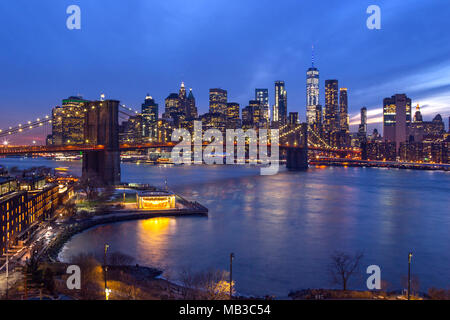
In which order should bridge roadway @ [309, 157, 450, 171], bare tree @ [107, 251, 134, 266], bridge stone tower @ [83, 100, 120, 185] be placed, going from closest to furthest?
bare tree @ [107, 251, 134, 266] → bridge stone tower @ [83, 100, 120, 185] → bridge roadway @ [309, 157, 450, 171]

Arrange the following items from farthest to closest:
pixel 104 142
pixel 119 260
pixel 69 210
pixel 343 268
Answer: pixel 104 142
pixel 69 210
pixel 343 268
pixel 119 260

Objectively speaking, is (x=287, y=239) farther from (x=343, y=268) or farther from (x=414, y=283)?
(x=414, y=283)

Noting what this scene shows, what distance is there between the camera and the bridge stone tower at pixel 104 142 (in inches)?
1305

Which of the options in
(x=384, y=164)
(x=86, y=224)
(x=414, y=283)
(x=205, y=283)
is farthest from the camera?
(x=384, y=164)

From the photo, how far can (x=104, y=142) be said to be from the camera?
33531mm

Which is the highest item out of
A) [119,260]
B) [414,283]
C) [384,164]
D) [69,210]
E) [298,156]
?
[298,156]

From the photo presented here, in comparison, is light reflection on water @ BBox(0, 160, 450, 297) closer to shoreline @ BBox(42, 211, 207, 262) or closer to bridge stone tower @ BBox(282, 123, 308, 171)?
shoreline @ BBox(42, 211, 207, 262)

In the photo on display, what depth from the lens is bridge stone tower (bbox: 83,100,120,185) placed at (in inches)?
1305

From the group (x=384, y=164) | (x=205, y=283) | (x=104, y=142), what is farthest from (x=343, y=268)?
(x=384, y=164)

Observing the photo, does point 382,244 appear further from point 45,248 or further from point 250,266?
point 45,248

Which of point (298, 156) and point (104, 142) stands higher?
point (104, 142)

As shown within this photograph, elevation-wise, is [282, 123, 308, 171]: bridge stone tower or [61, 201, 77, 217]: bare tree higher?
[282, 123, 308, 171]: bridge stone tower

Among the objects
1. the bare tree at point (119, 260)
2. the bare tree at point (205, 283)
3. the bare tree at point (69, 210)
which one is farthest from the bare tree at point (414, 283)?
the bare tree at point (69, 210)

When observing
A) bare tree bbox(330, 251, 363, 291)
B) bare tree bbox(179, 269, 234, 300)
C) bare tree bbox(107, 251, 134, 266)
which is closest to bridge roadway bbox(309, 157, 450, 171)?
bare tree bbox(330, 251, 363, 291)
